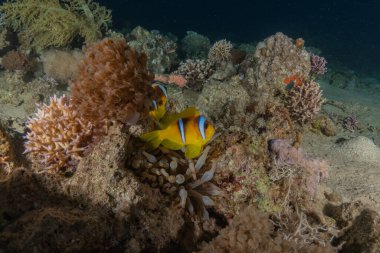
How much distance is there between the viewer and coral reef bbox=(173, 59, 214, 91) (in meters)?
8.28

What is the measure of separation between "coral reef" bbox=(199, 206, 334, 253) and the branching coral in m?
8.19

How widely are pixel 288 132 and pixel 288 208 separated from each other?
136 centimetres

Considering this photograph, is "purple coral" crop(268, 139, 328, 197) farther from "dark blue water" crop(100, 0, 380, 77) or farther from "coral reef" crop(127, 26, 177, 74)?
"dark blue water" crop(100, 0, 380, 77)

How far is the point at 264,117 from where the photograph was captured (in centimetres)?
536

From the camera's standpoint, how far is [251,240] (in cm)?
301

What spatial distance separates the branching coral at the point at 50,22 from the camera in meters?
9.24

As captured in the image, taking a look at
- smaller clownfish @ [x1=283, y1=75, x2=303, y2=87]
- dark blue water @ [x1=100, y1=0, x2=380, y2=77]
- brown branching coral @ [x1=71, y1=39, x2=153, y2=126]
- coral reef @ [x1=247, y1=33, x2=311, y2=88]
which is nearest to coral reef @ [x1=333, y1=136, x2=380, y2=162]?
smaller clownfish @ [x1=283, y1=75, x2=303, y2=87]

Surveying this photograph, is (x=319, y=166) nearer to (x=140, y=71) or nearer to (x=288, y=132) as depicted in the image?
(x=288, y=132)

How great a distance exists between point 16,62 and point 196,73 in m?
5.23

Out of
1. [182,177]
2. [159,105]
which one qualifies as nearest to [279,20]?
[159,105]

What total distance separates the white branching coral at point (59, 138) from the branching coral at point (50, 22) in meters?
6.16

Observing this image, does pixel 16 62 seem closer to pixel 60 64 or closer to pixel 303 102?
pixel 60 64

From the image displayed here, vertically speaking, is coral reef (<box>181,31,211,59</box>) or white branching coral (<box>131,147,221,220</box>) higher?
coral reef (<box>181,31,211,59</box>)

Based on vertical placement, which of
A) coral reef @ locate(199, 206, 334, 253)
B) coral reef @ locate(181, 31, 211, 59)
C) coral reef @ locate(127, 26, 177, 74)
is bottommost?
coral reef @ locate(199, 206, 334, 253)
